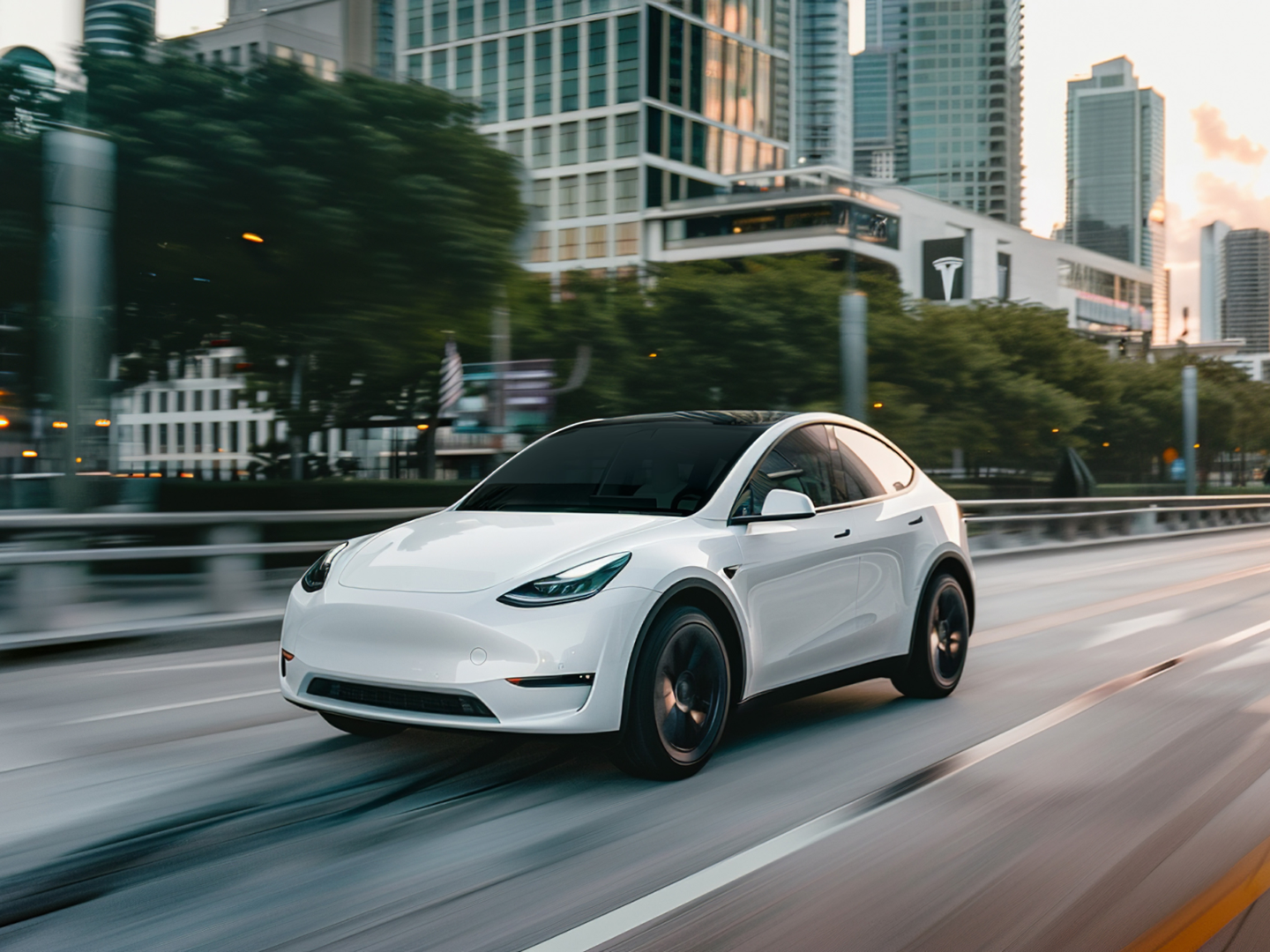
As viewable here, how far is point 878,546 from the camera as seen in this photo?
661 cm

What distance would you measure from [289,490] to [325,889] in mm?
24225

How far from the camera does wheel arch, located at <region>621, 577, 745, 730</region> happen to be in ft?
16.3

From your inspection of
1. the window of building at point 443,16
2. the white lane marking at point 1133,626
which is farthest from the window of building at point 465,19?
the white lane marking at point 1133,626

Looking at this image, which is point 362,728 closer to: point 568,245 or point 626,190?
point 626,190

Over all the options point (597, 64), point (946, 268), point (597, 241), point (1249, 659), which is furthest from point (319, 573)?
point (597, 64)

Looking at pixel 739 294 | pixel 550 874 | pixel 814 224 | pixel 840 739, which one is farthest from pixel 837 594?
pixel 814 224

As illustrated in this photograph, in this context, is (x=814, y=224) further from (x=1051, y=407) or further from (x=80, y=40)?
(x=80, y=40)

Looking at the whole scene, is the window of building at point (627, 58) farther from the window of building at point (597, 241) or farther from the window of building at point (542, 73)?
the window of building at point (597, 241)

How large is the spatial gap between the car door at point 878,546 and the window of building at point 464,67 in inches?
3875

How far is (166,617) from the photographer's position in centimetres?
982

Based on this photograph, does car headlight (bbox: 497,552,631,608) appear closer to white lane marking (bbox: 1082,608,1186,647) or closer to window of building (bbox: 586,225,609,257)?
white lane marking (bbox: 1082,608,1186,647)

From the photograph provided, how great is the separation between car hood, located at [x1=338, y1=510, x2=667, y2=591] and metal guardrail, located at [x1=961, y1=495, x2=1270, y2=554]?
12.9m

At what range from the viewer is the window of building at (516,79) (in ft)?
322

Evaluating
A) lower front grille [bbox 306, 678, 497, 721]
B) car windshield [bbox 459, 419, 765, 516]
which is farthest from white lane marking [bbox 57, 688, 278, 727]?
lower front grille [bbox 306, 678, 497, 721]
